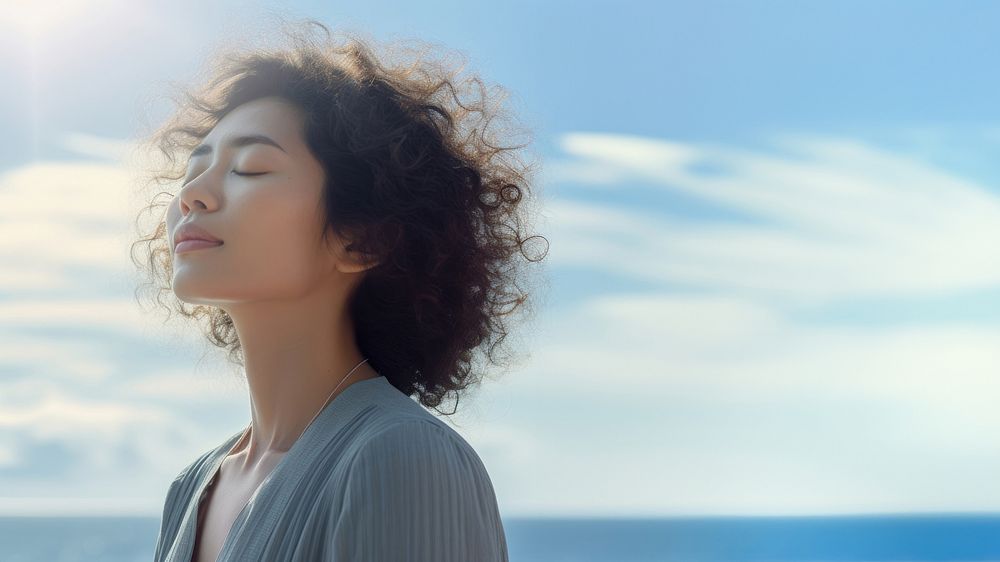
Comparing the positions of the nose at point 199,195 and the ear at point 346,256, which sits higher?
the nose at point 199,195

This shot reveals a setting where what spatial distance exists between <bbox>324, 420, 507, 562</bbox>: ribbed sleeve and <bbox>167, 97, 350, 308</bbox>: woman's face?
12.1 inches

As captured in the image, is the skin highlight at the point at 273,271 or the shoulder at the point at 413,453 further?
the skin highlight at the point at 273,271

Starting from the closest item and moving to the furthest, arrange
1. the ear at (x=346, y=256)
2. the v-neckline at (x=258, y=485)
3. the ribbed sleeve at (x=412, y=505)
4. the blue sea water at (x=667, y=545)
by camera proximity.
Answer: the ribbed sleeve at (x=412, y=505) < the v-neckline at (x=258, y=485) < the ear at (x=346, y=256) < the blue sea water at (x=667, y=545)

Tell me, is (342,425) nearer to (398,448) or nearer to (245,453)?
(398,448)

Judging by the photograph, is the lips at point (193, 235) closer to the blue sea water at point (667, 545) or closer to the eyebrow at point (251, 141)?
the eyebrow at point (251, 141)

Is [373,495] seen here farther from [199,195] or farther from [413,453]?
[199,195]

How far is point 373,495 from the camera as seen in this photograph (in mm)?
1320

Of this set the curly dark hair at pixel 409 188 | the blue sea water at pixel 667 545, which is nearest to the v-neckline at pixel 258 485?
the curly dark hair at pixel 409 188

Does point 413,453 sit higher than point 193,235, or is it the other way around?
point 193,235

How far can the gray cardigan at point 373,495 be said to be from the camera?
131cm

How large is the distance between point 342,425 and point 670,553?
42.8 metres

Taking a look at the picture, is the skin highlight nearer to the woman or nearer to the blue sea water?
the woman

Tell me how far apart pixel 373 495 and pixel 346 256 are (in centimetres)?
42

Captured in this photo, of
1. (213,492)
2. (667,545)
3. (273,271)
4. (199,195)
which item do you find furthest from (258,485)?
(667,545)
